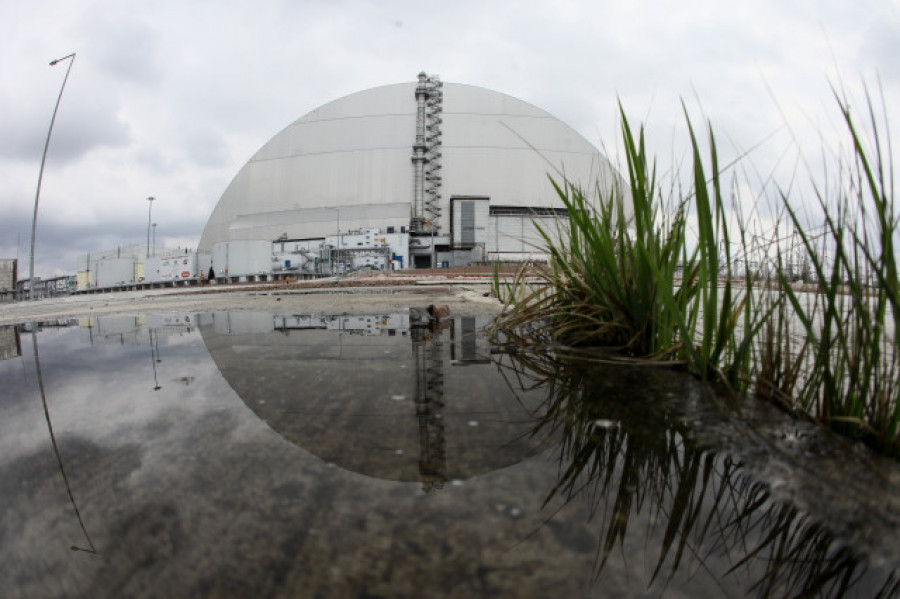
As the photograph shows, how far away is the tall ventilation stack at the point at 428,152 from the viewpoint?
105 ft

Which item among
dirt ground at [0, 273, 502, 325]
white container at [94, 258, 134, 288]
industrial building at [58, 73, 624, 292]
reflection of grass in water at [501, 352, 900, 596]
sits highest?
industrial building at [58, 73, 624, 292]

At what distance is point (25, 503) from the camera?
0.65m

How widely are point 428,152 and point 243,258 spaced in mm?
16591

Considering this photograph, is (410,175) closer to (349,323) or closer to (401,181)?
(401,181)

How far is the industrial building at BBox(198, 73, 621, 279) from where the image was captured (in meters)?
29.8

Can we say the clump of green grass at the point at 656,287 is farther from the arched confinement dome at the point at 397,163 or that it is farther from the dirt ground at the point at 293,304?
the arched confinement dome at the point at 397,163

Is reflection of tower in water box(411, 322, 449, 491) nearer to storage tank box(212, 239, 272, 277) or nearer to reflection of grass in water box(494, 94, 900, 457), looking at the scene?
reflection of grass in water box(494, 94, 900, 457)

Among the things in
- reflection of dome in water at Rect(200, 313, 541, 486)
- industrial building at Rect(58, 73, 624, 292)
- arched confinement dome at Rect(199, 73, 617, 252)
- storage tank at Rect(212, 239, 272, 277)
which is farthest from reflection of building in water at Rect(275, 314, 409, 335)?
arched confinement dome at Rect(199, 73, 617, 252)

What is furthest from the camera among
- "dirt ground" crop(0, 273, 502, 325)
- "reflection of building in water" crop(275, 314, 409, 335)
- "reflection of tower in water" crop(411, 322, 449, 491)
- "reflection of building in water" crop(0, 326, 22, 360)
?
"dirt ground" crop(0, 273, 502, 325)

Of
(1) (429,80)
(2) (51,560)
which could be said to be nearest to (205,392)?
(2) (51,560)

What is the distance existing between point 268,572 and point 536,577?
314 mm

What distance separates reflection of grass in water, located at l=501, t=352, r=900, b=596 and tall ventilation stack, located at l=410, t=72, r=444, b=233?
30.6m

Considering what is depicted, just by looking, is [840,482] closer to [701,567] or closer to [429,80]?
[701,567]

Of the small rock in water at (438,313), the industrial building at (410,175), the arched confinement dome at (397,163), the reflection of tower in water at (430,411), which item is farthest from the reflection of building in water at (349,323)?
the arched confinement dome at (397,163)
